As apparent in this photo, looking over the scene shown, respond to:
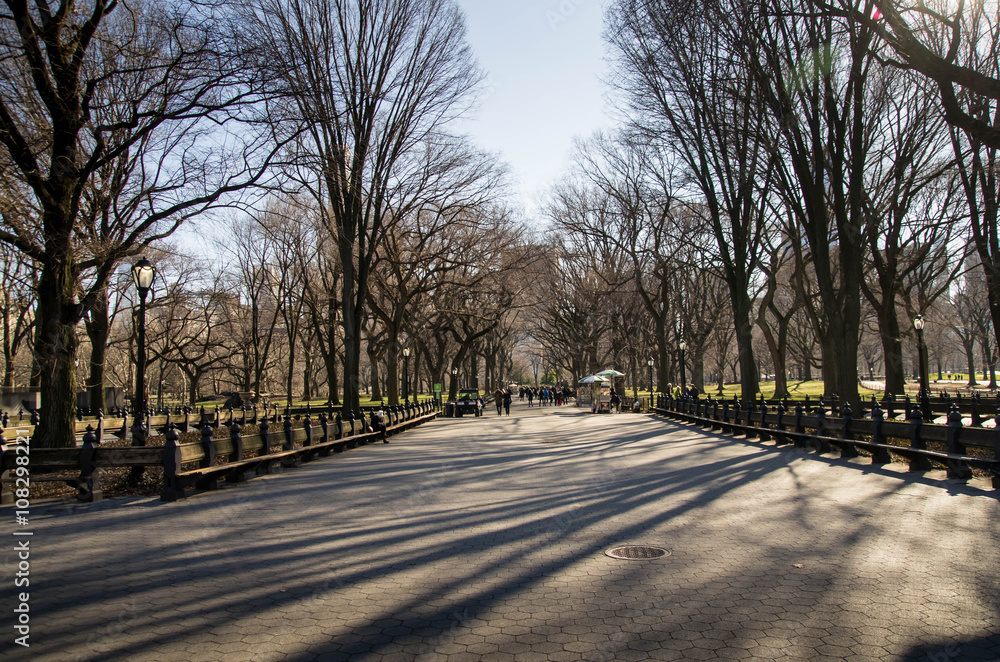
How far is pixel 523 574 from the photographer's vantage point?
243 inches

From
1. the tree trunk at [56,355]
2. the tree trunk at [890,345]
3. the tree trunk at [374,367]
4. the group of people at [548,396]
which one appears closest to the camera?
the tree trunk at [56,355]

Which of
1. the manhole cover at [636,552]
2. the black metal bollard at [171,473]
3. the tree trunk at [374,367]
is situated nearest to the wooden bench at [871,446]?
the manhole cover at [636,552]

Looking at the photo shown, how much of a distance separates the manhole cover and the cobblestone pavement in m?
0.19

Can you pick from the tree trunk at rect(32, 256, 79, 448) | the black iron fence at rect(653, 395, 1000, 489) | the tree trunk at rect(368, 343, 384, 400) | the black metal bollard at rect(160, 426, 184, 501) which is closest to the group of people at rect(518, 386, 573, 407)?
the tree trunk at rect(368, 343, 384, 400)

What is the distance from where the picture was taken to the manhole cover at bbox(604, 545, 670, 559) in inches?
265

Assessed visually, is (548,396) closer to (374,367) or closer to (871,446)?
(374,367)

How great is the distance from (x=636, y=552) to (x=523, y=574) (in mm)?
1351

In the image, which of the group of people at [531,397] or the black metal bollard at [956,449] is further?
the group of people at [531,397]

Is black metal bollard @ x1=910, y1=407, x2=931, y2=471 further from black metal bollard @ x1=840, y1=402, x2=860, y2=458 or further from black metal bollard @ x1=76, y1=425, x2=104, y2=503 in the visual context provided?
black metal bollard @ x1=76, y1=425, x2=104, y2=503

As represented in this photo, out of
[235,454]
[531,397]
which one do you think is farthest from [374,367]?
[235,454]

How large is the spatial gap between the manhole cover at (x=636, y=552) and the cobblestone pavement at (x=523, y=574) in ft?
0.61

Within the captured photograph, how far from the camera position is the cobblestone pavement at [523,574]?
4.52m

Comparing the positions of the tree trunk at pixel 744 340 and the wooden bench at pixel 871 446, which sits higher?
the tree trunk at pixel 744 340

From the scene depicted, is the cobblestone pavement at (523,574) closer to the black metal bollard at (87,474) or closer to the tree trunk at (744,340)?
the black metal bollard at (87,474)
